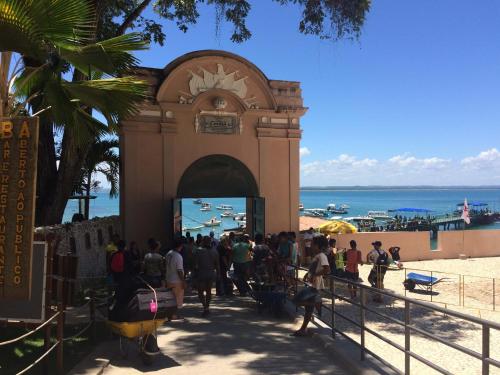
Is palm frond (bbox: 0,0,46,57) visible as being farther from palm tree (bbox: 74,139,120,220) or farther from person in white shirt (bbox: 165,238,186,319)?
palm tree (bbox: 74,139,120,220)

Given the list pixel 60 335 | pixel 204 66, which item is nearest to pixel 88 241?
pixel 204 66

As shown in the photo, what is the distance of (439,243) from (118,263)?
57.3 feet

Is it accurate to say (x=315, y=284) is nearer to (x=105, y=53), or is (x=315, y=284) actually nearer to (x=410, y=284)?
(x=105, y=53)

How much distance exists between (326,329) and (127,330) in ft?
10.3

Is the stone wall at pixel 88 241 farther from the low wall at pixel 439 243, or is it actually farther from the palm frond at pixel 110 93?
the low wall at pixel 439 243

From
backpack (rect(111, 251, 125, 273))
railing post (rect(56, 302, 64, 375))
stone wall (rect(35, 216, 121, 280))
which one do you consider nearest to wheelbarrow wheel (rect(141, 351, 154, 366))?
railing post (rect(56, 302, 64, 375))

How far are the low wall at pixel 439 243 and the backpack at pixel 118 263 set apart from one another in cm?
1218

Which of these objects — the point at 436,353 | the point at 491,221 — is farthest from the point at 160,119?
the point at 491,221

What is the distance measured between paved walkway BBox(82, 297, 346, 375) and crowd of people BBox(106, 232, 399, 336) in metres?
0.52

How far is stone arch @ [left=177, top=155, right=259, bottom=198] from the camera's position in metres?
14.7

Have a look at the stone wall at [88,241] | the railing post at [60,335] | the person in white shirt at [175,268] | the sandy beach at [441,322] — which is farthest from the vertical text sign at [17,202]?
the stone wall at [88,241]

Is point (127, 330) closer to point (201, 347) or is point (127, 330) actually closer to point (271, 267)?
point (201, 347)

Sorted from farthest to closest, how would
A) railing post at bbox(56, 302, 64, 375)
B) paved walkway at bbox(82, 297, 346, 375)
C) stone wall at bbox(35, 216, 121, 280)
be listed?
stone wall at bbox(35, 216, 121, 280), paved walkway at bbox(82, 297, 346, 375), railing post at bbox(56, 302, 64, 375)

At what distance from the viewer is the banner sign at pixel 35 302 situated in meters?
4.84
